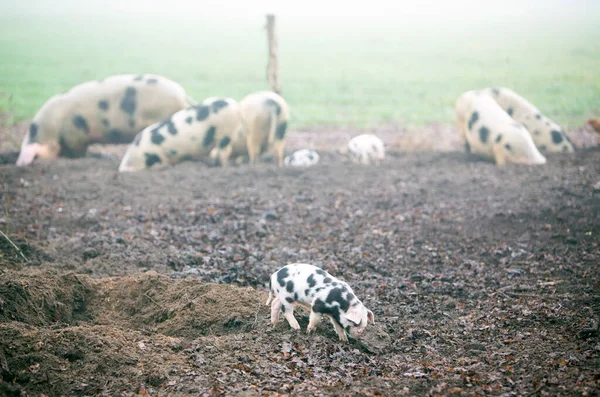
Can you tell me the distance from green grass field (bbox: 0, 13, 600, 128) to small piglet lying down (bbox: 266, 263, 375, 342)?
11826mm

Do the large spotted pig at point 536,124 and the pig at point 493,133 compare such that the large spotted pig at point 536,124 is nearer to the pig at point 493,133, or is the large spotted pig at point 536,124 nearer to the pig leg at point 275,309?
the pig at point 493,133

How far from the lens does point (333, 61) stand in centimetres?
2883

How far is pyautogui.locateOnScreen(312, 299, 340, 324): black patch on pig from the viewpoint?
463 cm

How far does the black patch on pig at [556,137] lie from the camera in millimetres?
12852

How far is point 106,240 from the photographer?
23.2ft

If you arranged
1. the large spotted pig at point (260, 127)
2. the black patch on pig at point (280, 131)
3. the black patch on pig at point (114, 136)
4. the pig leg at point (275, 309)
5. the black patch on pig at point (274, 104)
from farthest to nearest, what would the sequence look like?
1. the black patch on pig at point (114, 136)
2. the black patch on pig at point (280, 131)
3. the black patch on pig at point (274, 104)
4. the large spotted pig at point (260, 127)
5. the pig leg at point (275, 309)

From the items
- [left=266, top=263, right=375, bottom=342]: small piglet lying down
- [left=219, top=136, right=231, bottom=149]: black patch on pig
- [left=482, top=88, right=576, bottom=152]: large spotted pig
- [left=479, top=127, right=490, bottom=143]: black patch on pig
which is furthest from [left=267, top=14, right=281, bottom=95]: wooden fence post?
[left=266, top=263, right=375, bottom=342]: small piglet lying down

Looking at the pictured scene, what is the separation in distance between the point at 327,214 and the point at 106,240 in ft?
9.37

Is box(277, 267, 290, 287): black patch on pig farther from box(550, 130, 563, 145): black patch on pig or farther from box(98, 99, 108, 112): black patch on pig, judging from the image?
box(550, 130, 563, 145): black patch on pig

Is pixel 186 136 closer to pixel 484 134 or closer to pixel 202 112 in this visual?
pixel 202 112

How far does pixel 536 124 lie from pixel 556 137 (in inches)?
19.4

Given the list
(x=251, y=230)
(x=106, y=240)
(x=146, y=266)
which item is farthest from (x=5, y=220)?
(x=251, y=230)

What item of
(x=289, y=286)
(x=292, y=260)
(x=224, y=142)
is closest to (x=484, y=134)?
(x=224, y=142)

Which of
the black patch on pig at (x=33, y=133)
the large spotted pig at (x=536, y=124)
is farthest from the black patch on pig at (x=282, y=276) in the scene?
the large spotted pig at (x=536, y=124)
